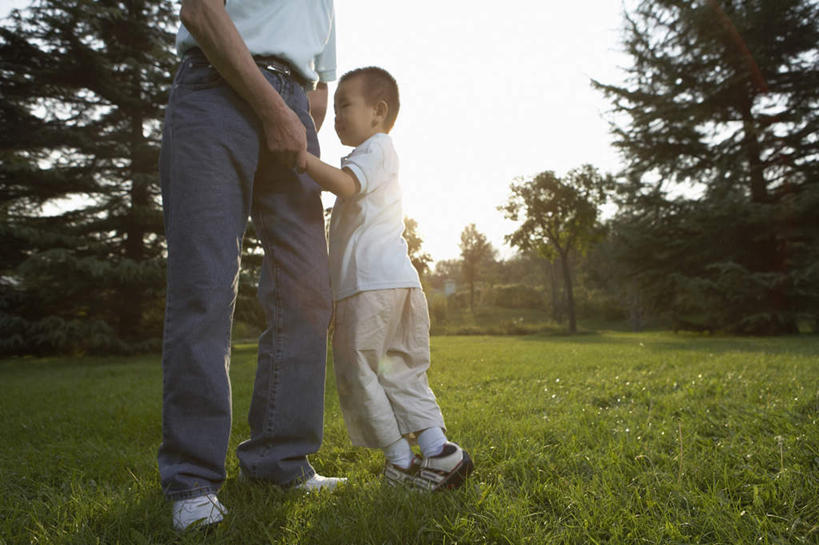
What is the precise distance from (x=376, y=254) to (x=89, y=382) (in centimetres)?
561

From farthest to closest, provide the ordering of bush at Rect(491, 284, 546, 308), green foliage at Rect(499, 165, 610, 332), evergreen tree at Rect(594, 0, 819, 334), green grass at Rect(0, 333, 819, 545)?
bush at Rect(491, 284, 546, 308)
green foliage at Rect(499, 165, 610, 332)
evergreen tree at Rect(594, 0, 819, 334)
green grass at Rect(0, 333, 819, 545)

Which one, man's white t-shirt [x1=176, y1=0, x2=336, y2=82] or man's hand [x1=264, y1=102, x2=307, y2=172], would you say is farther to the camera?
man's white t-shirt [x1=176, y1=0, x2=336, y2=82]

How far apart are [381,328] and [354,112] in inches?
37.0

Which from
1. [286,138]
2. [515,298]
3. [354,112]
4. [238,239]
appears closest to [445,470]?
[238,239]

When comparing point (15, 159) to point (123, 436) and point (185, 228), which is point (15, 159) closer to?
point (123, 436)

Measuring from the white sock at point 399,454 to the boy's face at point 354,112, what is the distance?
1256 mm

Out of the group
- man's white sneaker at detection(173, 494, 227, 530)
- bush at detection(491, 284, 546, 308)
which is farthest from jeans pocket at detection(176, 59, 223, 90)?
bush at detection(491, 284, 546, 308)

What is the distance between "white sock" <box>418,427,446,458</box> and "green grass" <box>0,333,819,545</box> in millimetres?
166

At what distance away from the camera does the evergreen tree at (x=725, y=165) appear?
40.7 ft

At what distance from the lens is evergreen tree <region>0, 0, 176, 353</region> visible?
9.89 meters

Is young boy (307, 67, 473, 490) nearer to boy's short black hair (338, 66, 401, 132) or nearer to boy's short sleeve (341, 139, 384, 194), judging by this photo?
boy's short sleeve (341, 139, 384, 194)

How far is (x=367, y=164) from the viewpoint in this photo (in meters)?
1.78

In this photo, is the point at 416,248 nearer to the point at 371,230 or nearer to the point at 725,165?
the point at 725,165

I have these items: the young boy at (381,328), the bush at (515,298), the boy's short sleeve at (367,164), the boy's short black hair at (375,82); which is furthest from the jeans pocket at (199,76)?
the bush at (515,298)
